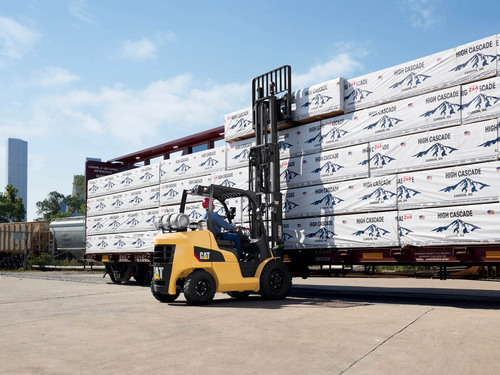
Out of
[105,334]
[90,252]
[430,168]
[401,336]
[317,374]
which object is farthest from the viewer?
[90,252]

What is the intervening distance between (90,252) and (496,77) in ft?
50.1

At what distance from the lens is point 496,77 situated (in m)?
8.64

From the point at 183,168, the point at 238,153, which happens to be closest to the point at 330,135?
the point at 238,153

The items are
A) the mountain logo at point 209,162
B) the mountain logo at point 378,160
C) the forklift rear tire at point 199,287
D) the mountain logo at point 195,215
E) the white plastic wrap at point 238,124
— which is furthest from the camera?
the mountain logo at point 195,215

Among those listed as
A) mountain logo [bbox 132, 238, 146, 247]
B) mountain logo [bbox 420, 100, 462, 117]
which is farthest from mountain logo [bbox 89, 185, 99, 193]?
mountain logo [bbox 420, 100, 462, 117]

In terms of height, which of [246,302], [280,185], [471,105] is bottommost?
[246,302]

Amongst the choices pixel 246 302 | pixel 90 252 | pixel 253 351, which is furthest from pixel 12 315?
pixel 90 252

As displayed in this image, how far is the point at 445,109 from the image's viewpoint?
30.1ft

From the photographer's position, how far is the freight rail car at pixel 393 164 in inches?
342

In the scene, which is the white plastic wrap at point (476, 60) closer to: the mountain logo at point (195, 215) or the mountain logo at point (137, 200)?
the mountain logo at point (195, 215)

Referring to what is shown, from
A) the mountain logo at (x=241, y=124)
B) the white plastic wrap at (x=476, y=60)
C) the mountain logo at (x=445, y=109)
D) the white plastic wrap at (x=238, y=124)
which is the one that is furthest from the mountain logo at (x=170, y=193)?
the white plastic wrap at (x=476, y=60)

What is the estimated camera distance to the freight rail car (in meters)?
8.70

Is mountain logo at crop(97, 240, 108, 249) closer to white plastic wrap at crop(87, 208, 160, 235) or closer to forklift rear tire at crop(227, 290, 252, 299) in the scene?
white plastic wrap at crop(87, 208, 160, 235)

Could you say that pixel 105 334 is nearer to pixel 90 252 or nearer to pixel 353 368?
pixel 353 368
